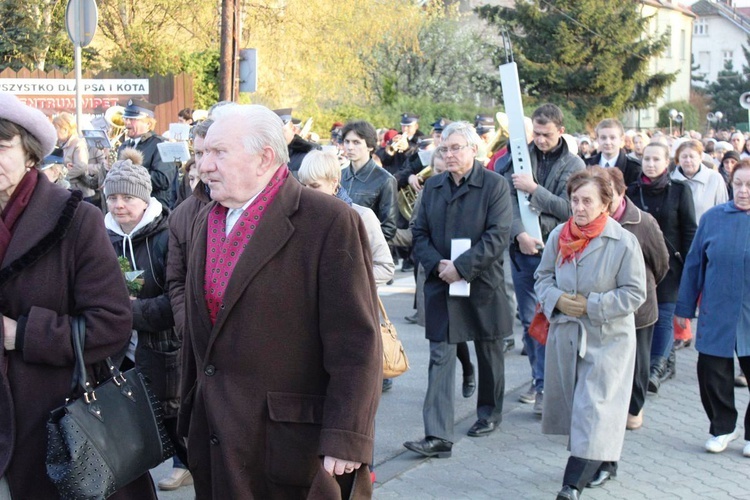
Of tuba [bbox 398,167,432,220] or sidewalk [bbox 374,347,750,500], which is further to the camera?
tuba [bbox 398,167,432,220]

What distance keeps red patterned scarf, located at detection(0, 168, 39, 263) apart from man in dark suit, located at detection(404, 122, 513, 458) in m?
3.49

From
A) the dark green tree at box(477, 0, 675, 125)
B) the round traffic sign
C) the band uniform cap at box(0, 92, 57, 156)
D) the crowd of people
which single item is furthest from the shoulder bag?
the dark green tree at box(477, 0, 675, 125)

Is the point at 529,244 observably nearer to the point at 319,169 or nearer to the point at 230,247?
the point at 319,169

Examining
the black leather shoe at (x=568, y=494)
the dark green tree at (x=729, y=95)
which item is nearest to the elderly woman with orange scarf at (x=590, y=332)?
the black leather shoe at (x=568, y=494)

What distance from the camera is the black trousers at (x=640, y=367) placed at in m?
7.09

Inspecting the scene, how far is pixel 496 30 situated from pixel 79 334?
49.1m

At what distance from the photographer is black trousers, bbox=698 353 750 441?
6.72 metres

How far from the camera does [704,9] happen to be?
91812mm

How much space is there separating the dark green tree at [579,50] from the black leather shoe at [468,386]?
4120cm

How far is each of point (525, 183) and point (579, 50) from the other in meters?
42.5

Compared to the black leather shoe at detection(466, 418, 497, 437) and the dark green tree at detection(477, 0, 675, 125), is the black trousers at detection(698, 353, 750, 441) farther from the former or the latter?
the dark green tree at detection(477, 0, 675, 125)

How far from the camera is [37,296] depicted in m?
3.47

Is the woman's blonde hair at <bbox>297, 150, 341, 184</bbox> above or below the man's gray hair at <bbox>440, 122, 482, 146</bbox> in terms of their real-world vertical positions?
below

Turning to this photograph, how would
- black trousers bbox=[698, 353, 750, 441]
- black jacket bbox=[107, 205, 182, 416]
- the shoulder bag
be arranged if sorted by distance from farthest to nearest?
black trousers bbox=[698, 353, 750, 441]
black jacket bbox=[107, 205, 182, 416]
the shoulder bag
